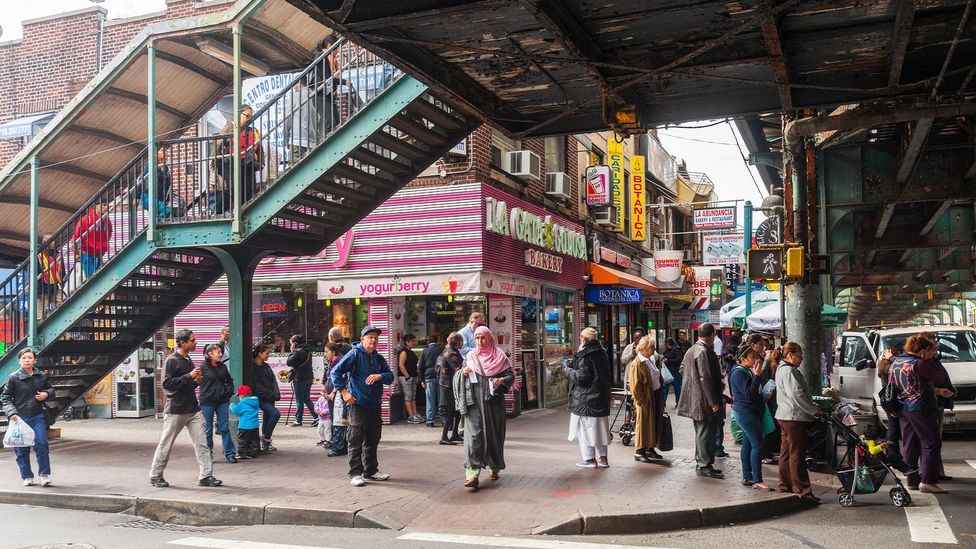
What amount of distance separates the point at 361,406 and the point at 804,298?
19.9ft

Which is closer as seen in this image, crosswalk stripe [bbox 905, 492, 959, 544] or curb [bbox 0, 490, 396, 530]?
crosswalk stripe [bbox 905, 492, 959, 544]

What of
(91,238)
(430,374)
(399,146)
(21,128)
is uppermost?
(21,128)

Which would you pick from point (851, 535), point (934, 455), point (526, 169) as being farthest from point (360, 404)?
point (526, 169)

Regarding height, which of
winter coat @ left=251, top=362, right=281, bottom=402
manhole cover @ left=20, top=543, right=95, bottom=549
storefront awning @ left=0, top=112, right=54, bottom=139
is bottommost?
manhole cover @ left=20, top=543, right=95, bottom=549

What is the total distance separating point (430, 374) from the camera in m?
15.2

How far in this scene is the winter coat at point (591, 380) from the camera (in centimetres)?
1094

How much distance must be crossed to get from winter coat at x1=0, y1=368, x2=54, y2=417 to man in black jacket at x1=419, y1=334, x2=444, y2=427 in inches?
246

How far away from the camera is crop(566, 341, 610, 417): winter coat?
1094cm

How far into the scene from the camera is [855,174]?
561 inches

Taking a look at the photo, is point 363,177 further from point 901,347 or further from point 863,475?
point 901,347

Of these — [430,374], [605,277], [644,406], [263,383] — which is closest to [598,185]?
[605,277]

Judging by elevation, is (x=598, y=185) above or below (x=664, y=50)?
above

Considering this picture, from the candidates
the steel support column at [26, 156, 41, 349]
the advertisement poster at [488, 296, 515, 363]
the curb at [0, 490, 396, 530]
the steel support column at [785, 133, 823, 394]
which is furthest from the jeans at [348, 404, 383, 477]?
the advertisement poster at [488, 296, 515, 363]

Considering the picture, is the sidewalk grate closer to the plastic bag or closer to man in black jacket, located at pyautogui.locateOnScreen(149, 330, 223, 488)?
man in black jacket, located at pyautogui.locateOnScreen(149, 330, 223, 488)
